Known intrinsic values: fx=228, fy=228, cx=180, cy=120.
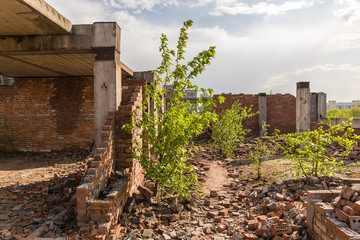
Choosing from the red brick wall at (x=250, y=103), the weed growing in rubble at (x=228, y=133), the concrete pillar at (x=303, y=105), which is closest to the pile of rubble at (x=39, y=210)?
the weed growing in rubble at (x=228, y=133)

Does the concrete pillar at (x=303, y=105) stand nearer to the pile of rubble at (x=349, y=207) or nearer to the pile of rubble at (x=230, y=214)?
Result: the pile of rubble at (x=230, y=214)

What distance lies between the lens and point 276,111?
12875 millimetres

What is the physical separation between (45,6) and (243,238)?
16.1 feet

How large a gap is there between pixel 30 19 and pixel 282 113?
12.3 metres

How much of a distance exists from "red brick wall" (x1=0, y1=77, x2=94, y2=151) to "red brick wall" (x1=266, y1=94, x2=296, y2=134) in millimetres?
9516

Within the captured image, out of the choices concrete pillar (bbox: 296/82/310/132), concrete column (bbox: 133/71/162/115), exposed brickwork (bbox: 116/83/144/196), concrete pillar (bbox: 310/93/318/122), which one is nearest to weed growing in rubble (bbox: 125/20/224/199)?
exposed brickwork (bbox: 116/83/144/196)

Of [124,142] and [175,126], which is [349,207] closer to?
[175,126]

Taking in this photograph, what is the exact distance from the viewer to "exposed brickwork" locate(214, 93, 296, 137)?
1280 cm

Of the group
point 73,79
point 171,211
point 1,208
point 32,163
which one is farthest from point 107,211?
point 73,79

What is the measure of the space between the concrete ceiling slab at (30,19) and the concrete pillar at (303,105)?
858 centimetres

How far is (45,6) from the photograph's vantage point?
3.83m

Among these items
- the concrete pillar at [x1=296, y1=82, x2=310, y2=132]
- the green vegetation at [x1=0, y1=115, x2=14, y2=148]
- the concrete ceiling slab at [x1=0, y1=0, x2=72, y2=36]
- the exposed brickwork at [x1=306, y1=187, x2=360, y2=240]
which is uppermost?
the concrete ceiling slab at [x1=0, y1=0, x2=72, y2=36]

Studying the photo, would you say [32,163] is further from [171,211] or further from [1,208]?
[171,211]

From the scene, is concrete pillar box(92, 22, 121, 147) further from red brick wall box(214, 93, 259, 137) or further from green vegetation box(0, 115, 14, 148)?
red brick wall box(214, 93, 259, 137)
